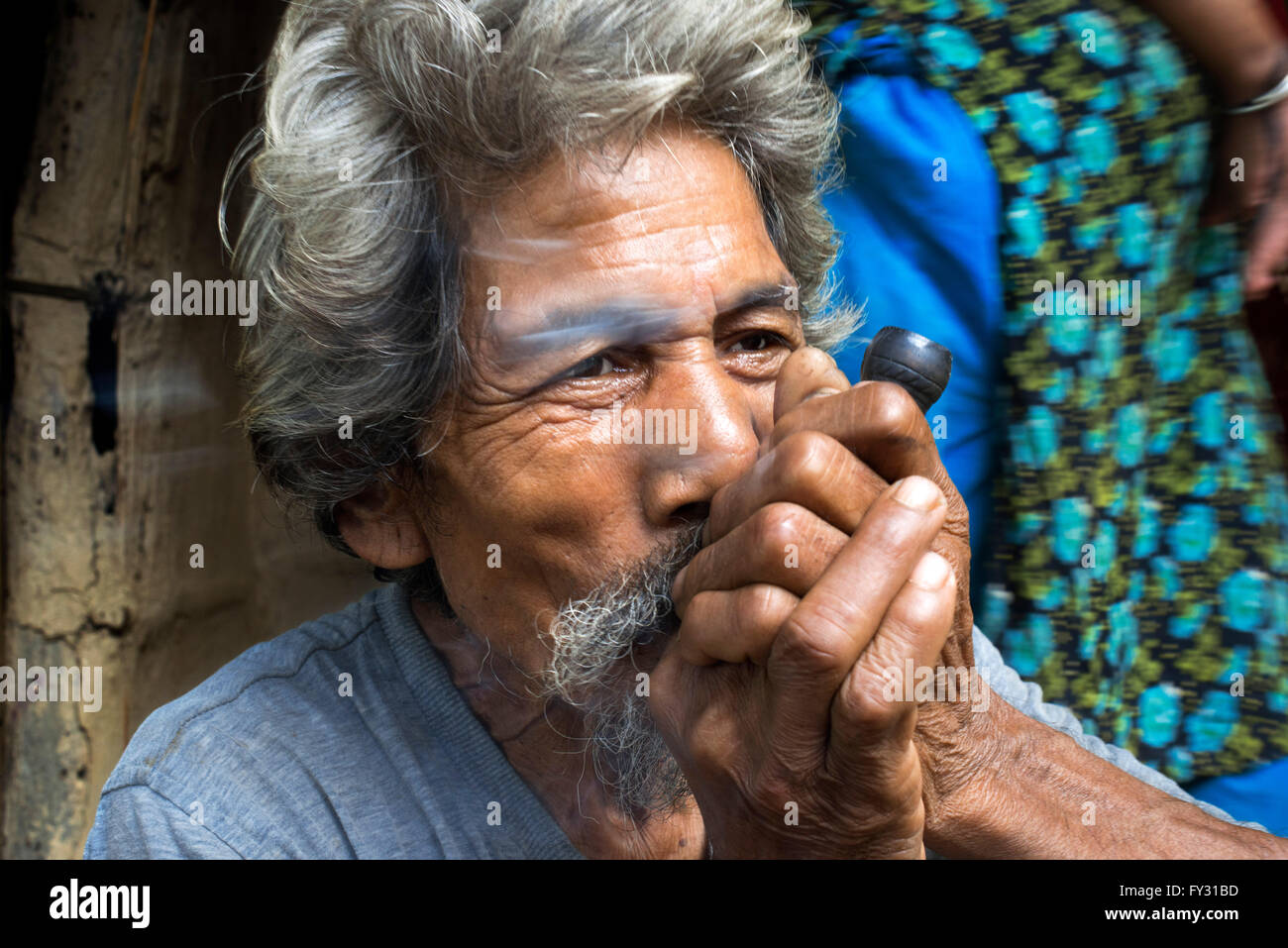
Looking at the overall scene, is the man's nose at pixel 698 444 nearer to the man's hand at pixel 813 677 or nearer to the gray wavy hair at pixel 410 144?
the man's hand at pixel 813 677

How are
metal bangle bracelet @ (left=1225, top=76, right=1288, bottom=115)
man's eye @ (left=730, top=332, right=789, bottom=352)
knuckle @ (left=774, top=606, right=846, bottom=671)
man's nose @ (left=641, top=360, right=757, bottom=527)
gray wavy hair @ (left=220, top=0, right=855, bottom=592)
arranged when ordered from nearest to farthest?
knuckle @ (left=774, top=606, right=846, bottom=671)
man's nose @ (left=641, top=360, right=757, bottom=527)
gray wavy hair @ (left=220, top=0, right=855, bottom=592)
man's eye @ (left=730, top=332, right=789, bottom=352)
metal bangle bracelet @ (left=1225, top=76, right=1288, bottom=115)

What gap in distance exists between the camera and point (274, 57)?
174 centimetres

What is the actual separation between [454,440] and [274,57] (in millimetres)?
837

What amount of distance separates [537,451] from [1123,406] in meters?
1.36

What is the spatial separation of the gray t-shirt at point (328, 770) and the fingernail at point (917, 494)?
91cm

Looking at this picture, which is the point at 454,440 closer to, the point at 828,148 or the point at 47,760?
the point at 828,148

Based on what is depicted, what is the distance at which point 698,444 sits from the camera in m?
1.36

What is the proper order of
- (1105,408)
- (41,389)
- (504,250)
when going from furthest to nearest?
1. (41,389)
2. (1105,408)
3. (504,250)

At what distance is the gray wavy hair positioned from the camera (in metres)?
1.43

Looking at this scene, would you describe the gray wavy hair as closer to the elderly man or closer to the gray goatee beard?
the elderly man

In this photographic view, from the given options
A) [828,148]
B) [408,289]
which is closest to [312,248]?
[408,289]

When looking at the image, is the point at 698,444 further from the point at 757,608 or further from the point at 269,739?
the point at 269,739

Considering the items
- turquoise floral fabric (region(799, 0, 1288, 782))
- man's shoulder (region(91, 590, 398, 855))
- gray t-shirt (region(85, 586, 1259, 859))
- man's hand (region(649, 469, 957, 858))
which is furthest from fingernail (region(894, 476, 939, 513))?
turquoise floral fabric (region(799, 0, 1288, 782))

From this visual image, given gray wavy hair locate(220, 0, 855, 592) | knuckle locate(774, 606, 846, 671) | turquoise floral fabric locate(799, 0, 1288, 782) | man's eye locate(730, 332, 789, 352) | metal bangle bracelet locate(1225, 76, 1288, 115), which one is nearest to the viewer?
knuckle locate(774, 606, 846, 671)
